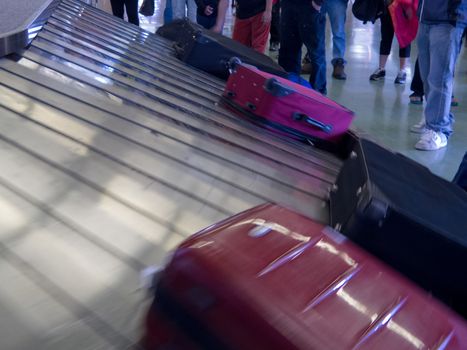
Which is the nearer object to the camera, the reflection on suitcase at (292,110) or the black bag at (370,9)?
the reflection on suitcase at (292,110)

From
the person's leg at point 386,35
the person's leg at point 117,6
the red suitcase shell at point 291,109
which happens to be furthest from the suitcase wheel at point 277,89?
the person's leg at point 386,35

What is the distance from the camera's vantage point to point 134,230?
40.8 inches

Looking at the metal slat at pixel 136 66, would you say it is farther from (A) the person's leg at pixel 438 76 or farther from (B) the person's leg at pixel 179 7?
(B) the person's leg at pixel 179 7

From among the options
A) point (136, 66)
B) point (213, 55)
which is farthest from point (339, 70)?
point (136, 66)

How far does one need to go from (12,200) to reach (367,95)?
185 inches

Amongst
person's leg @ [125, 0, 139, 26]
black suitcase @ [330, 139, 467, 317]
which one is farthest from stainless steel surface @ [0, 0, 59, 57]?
person's leg @ [125, 0, 139, 26]

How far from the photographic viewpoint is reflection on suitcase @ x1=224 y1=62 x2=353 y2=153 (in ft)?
7.00

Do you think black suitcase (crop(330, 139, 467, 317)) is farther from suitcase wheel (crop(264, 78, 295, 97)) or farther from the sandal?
the sandal

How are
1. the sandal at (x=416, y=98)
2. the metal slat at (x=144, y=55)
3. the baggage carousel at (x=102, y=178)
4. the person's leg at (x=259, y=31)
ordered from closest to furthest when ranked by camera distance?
the baggage carousel at (x=102, y=178), the metal slat at (x=144, y=55), the person's leg at (x=259, y=31), the sandal at (x=416, y=98)

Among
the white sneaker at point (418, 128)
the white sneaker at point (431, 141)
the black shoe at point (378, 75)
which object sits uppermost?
the white sneaker at point (431, 141)

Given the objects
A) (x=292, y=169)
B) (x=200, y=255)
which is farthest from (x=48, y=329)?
(x=292, y=169)

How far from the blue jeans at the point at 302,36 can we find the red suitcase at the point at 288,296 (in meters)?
3.48

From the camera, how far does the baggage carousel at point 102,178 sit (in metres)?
0.81

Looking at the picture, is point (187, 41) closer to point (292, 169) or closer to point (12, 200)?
point (292, 169)
